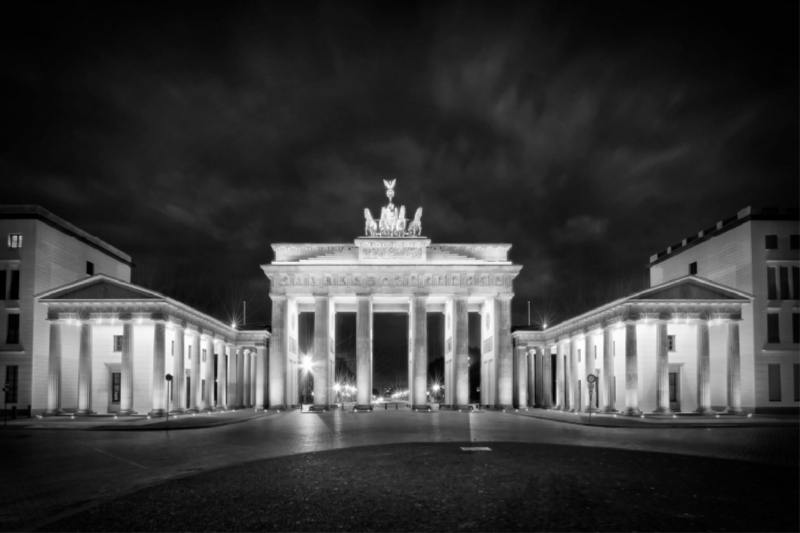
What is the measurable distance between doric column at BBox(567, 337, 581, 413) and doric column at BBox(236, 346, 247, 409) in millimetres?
38020

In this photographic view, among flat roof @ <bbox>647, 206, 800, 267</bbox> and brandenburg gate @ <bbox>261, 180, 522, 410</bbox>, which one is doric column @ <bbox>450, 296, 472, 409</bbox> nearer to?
brandenburg gate @ <bbox>261, 180, 522, 410</bbox>

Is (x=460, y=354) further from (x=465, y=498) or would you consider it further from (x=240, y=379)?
(x=465, y=498)

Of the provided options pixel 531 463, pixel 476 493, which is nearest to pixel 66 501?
pixel 476 493

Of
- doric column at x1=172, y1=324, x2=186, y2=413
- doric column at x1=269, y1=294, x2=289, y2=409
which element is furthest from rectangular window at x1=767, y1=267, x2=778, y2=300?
doric column at x1=172, y1=324, x2=186, y2=413

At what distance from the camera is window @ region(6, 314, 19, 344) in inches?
2283

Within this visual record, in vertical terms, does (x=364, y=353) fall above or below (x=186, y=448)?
above

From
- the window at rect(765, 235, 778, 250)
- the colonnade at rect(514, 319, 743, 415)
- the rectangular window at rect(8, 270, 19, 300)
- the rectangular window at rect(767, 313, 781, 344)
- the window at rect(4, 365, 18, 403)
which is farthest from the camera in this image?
the window at rect(765, 235, 778, 250)

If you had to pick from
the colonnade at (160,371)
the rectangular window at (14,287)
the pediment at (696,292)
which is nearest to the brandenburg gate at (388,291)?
the colonnade at (160,371)

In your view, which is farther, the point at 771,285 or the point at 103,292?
the point at 771,285

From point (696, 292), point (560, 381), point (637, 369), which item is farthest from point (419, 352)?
point (696, 292)

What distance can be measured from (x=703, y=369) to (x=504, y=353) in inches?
739

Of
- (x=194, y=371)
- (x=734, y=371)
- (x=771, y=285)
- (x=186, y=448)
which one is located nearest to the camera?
(x=186, y=448)

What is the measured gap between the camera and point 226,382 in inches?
3189

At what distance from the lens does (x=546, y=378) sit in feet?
266
